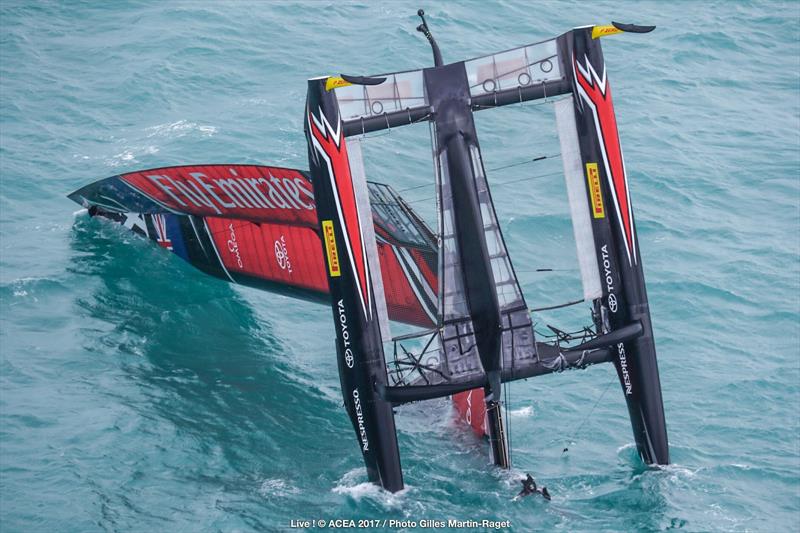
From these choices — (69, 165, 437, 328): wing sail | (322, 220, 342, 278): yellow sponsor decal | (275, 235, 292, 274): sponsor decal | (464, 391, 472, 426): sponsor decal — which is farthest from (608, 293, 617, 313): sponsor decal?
(275, 235, 292, 274): sponsor decal

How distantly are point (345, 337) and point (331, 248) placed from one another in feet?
7.58

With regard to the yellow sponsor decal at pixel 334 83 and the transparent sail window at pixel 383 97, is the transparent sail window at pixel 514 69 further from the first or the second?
the yellow sponsor decal at pixel 334 83

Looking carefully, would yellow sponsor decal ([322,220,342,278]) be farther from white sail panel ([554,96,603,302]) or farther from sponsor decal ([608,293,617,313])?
sponsor decal ([608,293,617,313])

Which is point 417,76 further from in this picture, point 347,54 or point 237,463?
point 347,54

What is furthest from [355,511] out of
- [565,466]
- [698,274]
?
[698,274]

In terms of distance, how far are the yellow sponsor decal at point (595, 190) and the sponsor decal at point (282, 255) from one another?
12.1m

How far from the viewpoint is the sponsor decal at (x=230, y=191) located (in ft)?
117

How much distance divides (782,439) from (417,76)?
14.8 m

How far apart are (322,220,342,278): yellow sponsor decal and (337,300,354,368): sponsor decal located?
2.62 ft

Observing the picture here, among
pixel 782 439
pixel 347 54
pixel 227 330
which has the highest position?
pixel 347 54

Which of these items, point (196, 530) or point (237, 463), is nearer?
point (196, 530)

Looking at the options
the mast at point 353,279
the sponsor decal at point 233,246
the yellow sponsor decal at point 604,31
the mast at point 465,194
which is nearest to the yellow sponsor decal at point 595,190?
the mast at point 465,194

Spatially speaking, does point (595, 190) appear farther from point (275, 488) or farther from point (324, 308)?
point (324, 308)

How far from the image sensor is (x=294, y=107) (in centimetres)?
5372
